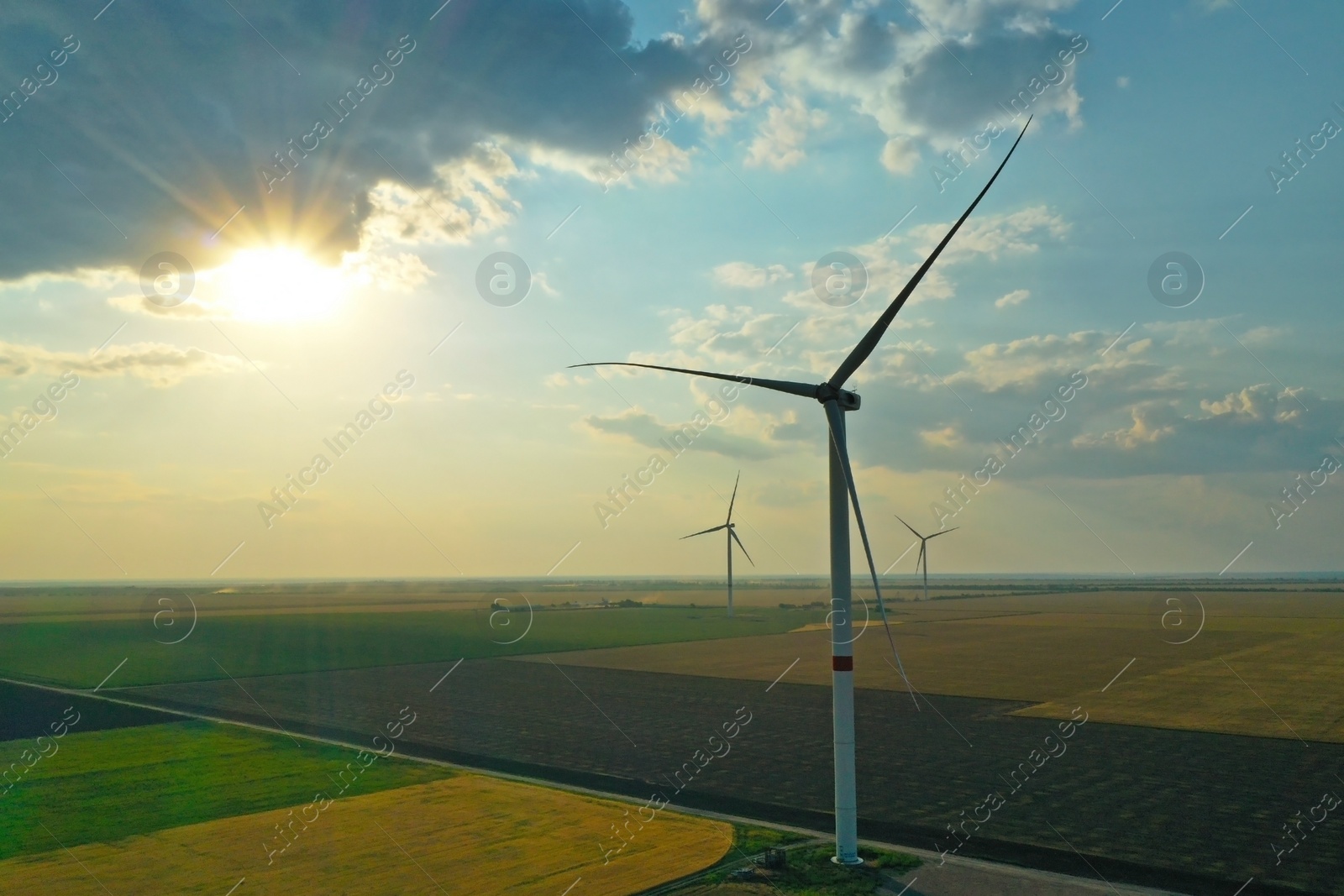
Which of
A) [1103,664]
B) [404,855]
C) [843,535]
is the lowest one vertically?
[404,855]

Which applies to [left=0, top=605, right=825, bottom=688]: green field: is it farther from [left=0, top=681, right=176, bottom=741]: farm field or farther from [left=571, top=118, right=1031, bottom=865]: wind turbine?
[left=571, top=118, right=1031, bottom=865]: wind turbine

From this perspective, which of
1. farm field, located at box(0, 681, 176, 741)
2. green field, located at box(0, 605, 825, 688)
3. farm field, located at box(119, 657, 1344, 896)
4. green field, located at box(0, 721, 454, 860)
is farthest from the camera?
green field, located at box(0, 605, 825, 688)

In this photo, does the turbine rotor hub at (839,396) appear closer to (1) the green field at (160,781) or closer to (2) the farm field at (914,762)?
(2) the farm field at (914,762)

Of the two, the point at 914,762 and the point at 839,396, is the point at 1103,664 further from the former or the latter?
the point at 839,396

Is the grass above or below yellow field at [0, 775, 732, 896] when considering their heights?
below

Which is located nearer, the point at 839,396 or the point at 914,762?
the point at 839,396

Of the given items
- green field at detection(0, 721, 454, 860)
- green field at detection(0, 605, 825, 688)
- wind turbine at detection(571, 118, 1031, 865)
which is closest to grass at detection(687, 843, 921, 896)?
wind turbine at detection(571, 118, 1031, 865)

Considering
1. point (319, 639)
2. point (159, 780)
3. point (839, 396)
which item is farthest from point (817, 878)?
point (319, 639)
